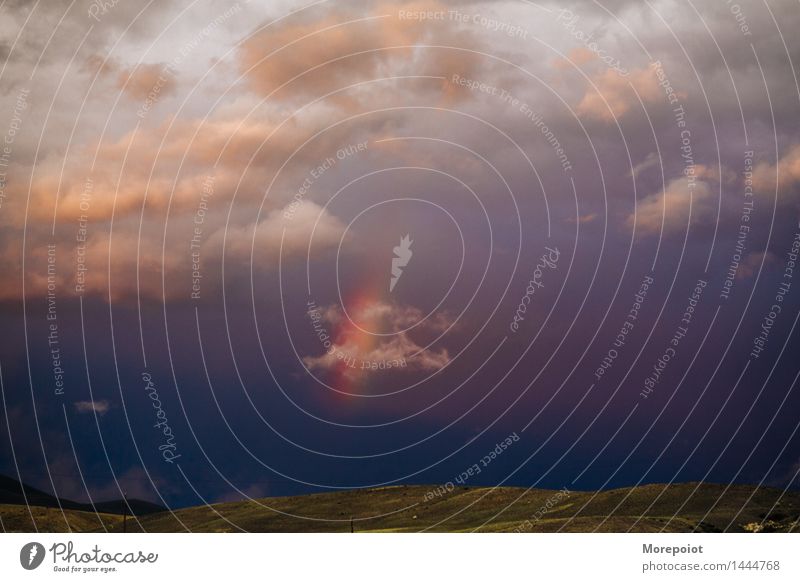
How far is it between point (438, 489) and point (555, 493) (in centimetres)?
494

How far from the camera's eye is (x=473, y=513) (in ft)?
134

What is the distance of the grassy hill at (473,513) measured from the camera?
37.8m
